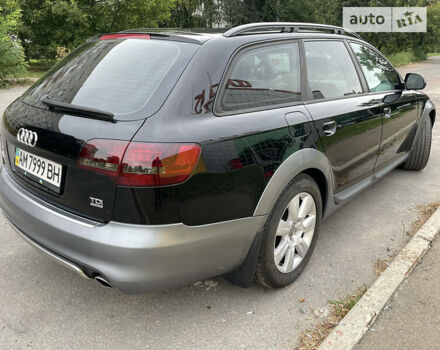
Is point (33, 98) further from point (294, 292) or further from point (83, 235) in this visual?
point (294, 292)

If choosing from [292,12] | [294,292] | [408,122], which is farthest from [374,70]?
[292,12]

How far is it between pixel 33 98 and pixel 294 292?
2.04 meters

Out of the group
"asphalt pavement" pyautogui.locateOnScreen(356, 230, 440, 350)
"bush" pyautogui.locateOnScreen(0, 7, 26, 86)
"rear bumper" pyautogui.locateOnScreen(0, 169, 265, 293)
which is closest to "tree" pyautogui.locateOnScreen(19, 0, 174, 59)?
"bush" pyautogui.locateOnScreen(0, 7, 26, 86)

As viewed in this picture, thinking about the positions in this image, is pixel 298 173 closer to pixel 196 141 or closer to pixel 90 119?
pixel 196 141

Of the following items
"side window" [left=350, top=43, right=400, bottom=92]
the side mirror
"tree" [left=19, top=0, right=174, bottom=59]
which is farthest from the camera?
"tree" [left=19, top=0, right=174, bottom=59]

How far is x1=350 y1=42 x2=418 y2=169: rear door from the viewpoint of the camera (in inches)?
139

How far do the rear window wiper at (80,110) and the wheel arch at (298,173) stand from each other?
2.98ft

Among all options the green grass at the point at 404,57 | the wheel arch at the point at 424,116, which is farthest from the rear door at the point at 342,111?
the green grass at the point at 404,57

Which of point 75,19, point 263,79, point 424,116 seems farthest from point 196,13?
point 263,79

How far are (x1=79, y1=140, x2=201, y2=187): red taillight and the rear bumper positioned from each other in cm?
22

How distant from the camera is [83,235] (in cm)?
189

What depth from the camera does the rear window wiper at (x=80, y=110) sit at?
190cm

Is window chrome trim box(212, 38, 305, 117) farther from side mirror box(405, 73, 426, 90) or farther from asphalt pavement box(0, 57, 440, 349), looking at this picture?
side mirror box(405, 73, 426, 90)

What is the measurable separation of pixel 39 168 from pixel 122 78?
2.19ft
